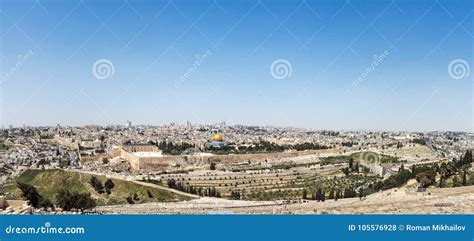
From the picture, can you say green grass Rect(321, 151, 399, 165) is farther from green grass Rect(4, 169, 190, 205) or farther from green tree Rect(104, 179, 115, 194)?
green tree Rect(104, 179, 115, 194)

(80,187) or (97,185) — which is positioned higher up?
(97,185)

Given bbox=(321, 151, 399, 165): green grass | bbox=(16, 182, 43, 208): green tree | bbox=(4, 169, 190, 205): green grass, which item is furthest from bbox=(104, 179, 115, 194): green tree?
bbox=(321, 151, 399, 165): green grass

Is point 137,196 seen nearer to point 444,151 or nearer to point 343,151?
point 343,151

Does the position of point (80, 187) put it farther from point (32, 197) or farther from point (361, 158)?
point (361, 158)

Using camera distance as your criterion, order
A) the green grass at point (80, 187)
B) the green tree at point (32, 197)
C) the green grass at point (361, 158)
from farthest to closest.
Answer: the green grass at point (361, 158)
the green grass at point (80, 187)
the green tree at point (32, 197)

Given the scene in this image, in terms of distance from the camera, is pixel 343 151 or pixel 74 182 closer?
pixel 74 182

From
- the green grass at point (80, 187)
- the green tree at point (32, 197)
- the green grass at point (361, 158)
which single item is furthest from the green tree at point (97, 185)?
the green grass at point (361, 158)

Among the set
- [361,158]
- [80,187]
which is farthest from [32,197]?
[361,158]

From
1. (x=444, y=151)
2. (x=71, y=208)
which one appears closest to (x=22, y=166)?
(x=71, y=208)

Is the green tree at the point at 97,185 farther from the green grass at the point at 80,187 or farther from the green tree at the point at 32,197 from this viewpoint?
the green tree at the point at 32,197
